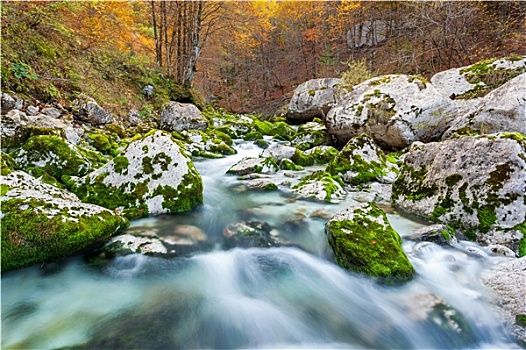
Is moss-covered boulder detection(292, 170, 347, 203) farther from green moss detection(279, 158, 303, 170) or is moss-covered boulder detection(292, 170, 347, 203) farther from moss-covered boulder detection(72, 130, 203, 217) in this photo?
moss-covered boulder detection(72, 130, 203, 217)

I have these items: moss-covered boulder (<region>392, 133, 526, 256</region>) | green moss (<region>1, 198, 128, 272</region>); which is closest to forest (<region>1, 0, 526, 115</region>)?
green moss (<region>1, 198, 128, 272</region>)

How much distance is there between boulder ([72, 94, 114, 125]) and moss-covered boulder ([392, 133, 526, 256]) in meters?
9.33

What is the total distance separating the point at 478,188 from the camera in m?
4.03

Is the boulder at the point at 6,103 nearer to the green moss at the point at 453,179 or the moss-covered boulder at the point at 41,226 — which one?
the moss-covered boulder at the point at 41,226

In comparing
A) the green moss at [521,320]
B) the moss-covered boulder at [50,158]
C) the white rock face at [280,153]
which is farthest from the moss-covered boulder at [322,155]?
the green moss at [521,320]

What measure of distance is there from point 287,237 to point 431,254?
186 cm

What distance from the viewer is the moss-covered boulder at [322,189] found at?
5.43 m

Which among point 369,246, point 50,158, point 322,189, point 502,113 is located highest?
point 502,113

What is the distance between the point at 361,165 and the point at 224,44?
17.4 meters

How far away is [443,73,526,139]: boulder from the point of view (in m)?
6.04

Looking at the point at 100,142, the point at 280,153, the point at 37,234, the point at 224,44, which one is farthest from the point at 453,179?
the point at 224,44

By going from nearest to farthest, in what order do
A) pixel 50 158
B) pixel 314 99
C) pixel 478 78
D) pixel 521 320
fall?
pixel 521 320, pixel 50 158, pixel 478 78, pixel 314 99

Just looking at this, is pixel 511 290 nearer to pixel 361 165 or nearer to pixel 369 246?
pixel 369 246

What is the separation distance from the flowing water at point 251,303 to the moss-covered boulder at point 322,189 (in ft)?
4.90
